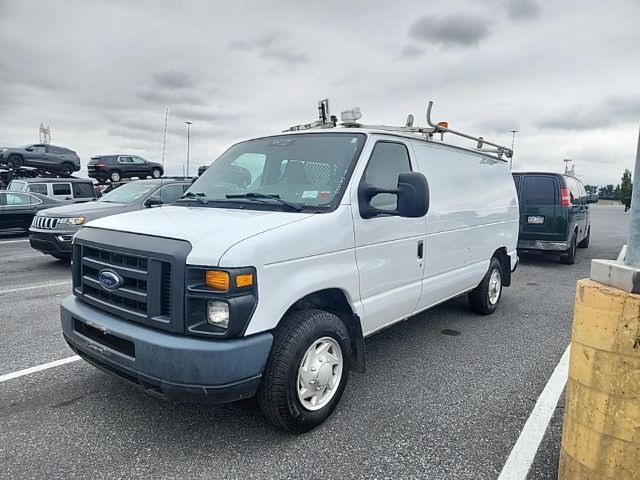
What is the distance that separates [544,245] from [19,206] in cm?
1363

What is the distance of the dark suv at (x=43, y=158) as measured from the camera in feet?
69.6

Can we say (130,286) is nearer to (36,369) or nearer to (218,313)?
(218,313)

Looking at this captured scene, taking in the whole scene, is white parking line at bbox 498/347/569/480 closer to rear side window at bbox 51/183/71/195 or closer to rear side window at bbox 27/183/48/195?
rear side window at bbox 51/183/71/195

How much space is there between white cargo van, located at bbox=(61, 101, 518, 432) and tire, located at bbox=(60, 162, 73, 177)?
22445 mm

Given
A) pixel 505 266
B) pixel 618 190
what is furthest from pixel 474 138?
pixel 618 190

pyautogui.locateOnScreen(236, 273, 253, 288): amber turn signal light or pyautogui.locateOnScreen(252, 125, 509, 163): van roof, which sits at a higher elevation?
pyautogui.locateOnScreen(252, 125, 509, 163): van roof

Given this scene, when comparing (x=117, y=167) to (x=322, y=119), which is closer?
(x=322, y=119)

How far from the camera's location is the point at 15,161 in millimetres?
21438

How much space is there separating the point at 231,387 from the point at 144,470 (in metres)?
0.71

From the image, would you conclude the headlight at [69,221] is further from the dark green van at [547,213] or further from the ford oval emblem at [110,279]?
the dark green van at [547,213]

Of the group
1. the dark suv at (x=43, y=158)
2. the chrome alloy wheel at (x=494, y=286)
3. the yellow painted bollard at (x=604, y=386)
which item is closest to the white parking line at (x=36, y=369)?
the yellow painted bollard at (x=604, y=386)

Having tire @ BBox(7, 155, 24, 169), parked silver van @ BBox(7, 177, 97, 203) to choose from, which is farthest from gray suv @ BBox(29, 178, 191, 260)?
tire @ BBox(7, 155, 24, 169)

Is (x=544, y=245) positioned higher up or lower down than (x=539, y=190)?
lower down

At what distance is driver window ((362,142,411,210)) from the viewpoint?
11.7 feet
